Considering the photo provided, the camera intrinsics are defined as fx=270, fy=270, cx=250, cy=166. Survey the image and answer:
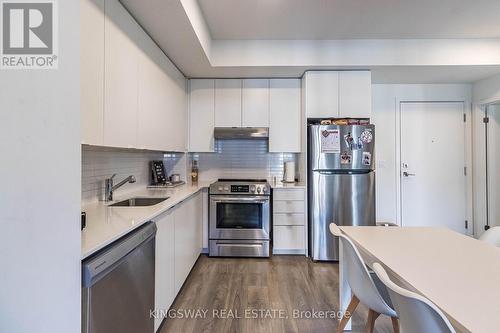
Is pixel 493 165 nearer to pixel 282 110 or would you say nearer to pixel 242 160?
pixel 282 110

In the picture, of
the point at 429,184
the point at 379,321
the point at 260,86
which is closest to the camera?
the point at 379,321

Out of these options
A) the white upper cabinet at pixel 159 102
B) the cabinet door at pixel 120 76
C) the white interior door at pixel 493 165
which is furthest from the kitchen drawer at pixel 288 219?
the white interior door at pixel 493 165

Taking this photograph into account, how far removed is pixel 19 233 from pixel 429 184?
451 cm

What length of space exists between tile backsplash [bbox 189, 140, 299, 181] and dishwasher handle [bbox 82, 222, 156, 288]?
246cm

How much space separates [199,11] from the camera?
2443 mm

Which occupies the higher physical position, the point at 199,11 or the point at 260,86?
the point at 199,11

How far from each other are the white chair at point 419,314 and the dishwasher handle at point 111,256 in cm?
102

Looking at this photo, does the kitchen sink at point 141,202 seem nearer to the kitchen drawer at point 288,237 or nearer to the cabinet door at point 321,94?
the kitchen drawer at point 288,237

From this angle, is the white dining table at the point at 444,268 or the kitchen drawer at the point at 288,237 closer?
the white dining table at the point at 444,268

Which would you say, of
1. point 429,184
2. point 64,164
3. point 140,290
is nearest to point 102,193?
point 140,290

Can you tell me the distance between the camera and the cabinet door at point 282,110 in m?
3.62

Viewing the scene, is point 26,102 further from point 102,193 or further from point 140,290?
point 102,193

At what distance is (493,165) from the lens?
3.73 meters

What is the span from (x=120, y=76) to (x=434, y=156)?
4.13 metres
